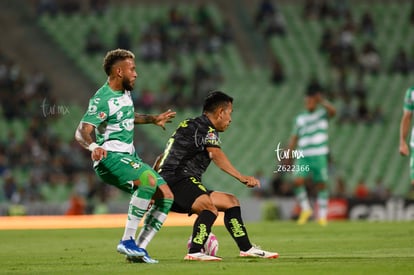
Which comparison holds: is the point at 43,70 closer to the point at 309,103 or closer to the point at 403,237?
the point at 309,103

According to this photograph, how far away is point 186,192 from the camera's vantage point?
11562 millimetres

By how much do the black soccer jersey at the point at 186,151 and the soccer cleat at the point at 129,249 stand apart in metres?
1.04

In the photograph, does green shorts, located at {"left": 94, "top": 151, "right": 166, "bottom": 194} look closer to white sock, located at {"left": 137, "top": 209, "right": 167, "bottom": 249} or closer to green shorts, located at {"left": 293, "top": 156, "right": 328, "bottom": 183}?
white sock, located at {"left": 137, "top": 209, "right": 167, "bottom": 249}

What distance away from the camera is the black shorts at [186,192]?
11.5 meters

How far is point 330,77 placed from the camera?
3297 centimetres

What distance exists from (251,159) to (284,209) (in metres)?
3.25

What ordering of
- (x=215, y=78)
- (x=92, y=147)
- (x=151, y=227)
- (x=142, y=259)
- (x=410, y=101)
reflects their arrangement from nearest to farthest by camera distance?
(x=92, y=147)
(x=142, y=259)
(x=151, y=227)
(x=410, y=101)
(x=215, y=78)

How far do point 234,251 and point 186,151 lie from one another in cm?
201

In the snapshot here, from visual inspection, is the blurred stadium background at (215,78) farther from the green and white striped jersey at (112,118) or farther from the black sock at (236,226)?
the green and white striped jersey at (112,118)

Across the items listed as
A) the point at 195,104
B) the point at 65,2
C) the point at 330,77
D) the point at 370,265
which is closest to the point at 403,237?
the point at 370,265

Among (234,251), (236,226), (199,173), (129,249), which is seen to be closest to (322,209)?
(234,251)

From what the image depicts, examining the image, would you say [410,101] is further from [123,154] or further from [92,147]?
[92,147]

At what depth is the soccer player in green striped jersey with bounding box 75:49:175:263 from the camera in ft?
35.9

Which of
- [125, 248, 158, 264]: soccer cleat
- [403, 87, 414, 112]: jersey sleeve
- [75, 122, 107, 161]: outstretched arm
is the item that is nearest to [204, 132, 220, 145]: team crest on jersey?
[75, 122, 107, 161]: outstretched arm
